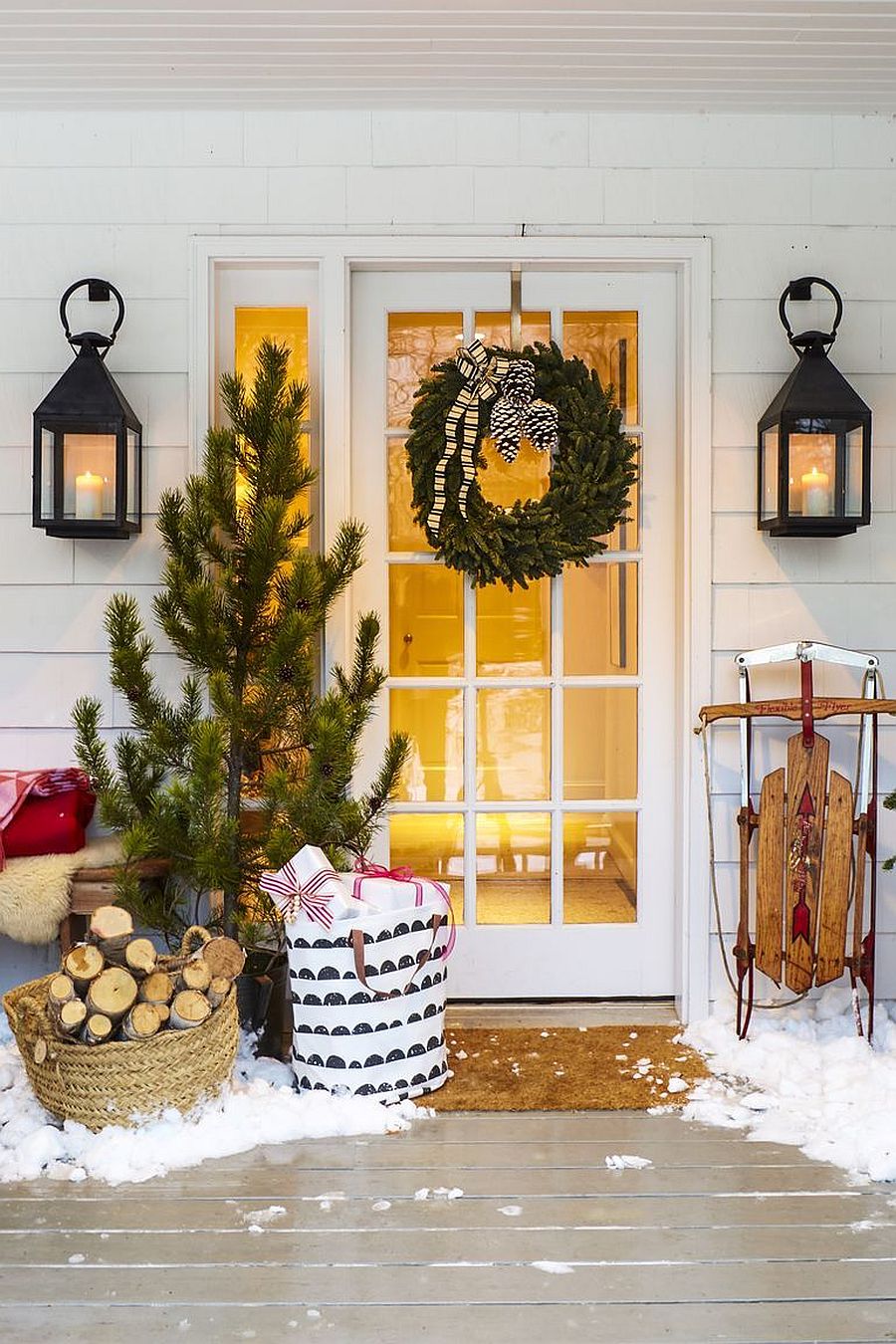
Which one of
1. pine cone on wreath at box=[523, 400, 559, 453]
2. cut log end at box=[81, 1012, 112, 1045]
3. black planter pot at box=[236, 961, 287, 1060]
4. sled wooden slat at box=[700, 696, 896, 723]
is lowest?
black planter pot at box=[236, 961, 287, 1060]

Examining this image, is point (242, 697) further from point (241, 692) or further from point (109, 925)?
point (109, 925)

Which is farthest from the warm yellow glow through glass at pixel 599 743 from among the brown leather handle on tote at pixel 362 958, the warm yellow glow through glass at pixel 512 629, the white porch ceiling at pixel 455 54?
the white porch ceiling at pixel 455 54

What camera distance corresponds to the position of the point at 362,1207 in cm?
225

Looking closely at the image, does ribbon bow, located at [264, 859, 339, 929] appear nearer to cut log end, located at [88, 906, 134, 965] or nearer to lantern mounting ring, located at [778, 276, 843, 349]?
cut log end, located at [88, 906, 134, 965]

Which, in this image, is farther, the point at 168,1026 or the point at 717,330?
the point at 717,330

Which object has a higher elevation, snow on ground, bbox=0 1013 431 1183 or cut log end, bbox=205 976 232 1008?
cut log end, bbox=205 976 232 1008

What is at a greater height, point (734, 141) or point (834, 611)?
point (734, 141)

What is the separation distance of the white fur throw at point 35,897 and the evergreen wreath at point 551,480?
1.29 metres

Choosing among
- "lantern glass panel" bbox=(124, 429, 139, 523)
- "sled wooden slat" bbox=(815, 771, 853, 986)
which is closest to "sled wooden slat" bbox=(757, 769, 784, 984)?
"sled wooden slat" bbox=(815, 771, 853, 986)

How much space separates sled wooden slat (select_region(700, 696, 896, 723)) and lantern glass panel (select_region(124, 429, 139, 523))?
1.60 meters

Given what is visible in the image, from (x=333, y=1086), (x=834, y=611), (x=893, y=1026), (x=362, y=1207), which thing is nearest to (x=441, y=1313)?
(x=362, y=1207)

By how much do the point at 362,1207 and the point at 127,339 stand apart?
2.26 m

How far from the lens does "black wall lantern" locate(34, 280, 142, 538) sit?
3027mm

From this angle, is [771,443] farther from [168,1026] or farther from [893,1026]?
[168,1026]
